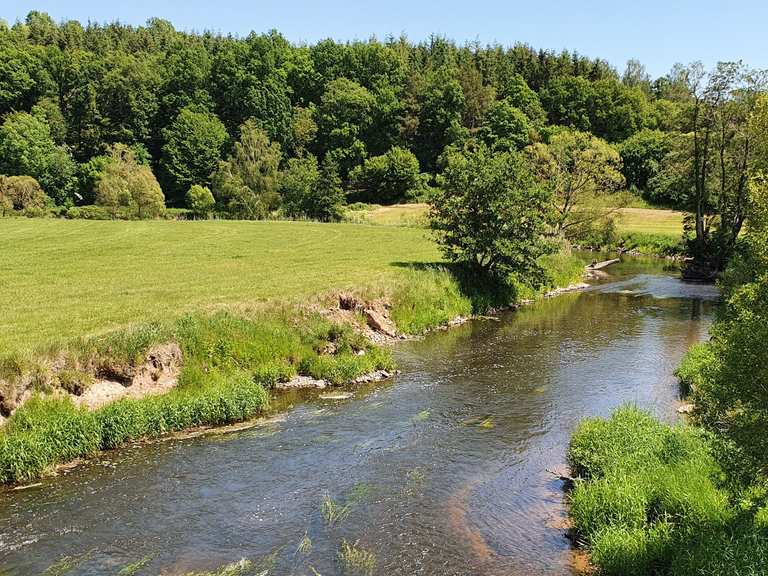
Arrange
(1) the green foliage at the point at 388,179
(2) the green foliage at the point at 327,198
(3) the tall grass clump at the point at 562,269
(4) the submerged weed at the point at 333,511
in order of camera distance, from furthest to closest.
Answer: (1) the green foliage at the point at 388,179 → (2) the green foliage at the point at 327,198 → (3) the tall grass clump at the point at 562,269 → (4) the submerged weed at the point at 333,511

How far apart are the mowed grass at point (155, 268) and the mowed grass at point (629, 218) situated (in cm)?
2425

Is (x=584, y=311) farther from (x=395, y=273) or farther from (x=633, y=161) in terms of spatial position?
(x=633, y=161)

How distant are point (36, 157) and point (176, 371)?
107 meters

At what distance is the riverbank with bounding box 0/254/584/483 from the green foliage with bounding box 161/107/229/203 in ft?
312

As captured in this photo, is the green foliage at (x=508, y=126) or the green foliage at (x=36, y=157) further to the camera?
the green foliage at (x=508, y=126)

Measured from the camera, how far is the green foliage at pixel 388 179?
121062 millimetres

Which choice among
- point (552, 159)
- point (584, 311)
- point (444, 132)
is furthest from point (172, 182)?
point (584, 311)

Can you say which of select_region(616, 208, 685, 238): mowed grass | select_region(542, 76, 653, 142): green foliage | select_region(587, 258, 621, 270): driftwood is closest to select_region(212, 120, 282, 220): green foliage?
select_region(587, 258, 621, 270): driftwood

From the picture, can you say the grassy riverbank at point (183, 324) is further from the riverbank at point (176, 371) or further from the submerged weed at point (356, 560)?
the submerged weed at point (356, 560)

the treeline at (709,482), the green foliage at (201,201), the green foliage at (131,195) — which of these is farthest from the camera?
the green foliage at (201,201)

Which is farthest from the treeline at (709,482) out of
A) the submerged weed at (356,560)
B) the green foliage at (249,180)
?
the green foliage at (249,180)

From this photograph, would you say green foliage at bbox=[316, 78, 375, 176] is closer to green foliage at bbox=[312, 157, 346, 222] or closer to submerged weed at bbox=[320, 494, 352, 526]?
green foliage at bbox=[312, 157, 346, 222]

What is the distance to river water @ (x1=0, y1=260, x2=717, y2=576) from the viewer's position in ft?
40.4

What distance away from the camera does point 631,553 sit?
440 inches
